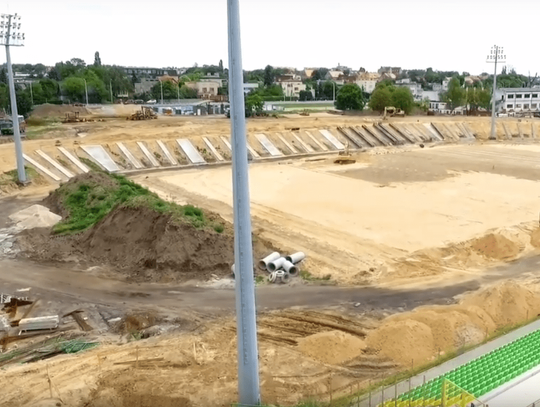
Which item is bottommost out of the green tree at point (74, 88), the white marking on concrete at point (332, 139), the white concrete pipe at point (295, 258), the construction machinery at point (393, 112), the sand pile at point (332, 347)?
the sand pile at point (332, 347)

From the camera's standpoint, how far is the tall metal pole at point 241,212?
7629 mm

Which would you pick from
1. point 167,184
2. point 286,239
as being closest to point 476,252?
point 286,239

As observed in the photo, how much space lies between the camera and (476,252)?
20266 millimetres

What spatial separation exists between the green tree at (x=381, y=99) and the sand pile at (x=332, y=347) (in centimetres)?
6021

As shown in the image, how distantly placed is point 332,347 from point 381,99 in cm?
6116

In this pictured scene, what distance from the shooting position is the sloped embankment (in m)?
18.2

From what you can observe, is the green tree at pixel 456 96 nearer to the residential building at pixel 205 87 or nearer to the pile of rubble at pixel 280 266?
the residential building at pixel 205 87

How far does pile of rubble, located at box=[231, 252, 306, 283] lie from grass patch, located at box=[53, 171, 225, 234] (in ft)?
7.12

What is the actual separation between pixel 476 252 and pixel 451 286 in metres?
3.80

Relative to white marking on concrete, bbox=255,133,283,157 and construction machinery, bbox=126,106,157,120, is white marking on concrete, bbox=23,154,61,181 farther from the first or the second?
construction machinery, bbox=126,106,157,120

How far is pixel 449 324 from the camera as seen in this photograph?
13.1 m

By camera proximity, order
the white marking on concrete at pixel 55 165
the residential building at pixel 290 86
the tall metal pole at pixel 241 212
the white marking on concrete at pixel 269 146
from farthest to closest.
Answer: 1. the residential building at pixel 290 86
2. the white marking on concrete at pixel 269 146
3. the white marking on concrete at pixel 55 165
4. the tall metal pole at pixel 241 212

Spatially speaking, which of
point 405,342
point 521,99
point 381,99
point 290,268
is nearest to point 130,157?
point 290,268

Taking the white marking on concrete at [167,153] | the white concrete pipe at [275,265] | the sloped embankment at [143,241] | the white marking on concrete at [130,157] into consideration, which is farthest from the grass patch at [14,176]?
the white concrete pipe at [275,265]
